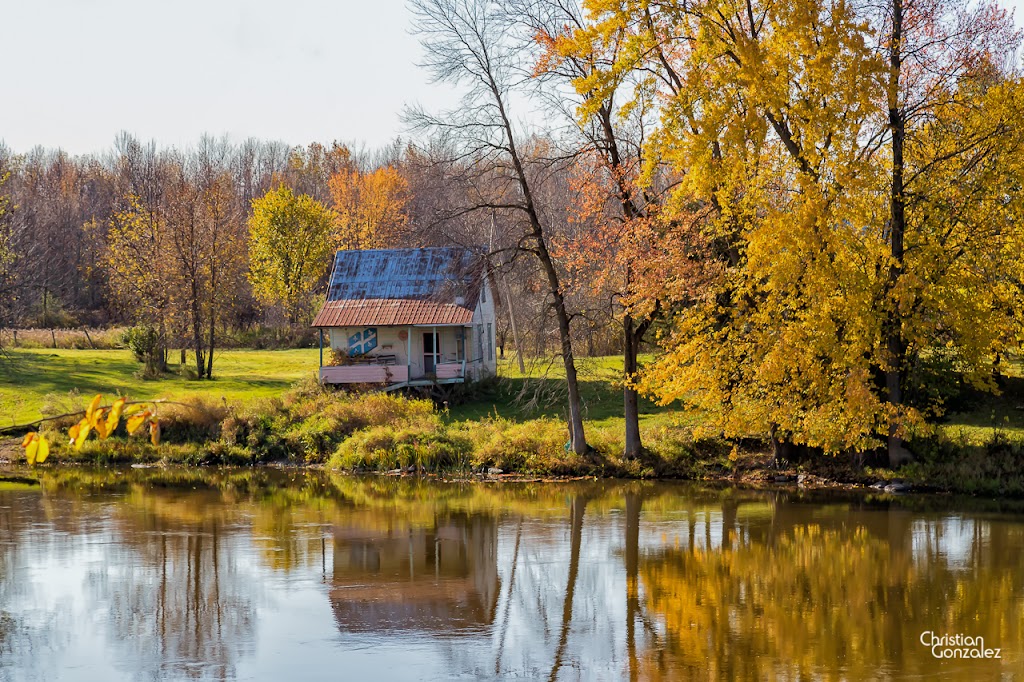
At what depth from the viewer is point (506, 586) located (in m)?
18.0

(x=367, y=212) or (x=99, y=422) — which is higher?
(x=367, y=212)

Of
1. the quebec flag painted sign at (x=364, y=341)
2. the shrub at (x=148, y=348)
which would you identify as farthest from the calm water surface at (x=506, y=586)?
the shrub at (x=148, y=348)

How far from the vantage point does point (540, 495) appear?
89.0 ft

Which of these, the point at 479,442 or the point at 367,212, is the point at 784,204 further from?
the point at 367,212

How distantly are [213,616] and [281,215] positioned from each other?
55.0 m

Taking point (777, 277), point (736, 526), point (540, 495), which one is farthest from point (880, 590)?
point (540, 495)

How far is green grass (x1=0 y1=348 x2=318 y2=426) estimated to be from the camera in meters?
38.9

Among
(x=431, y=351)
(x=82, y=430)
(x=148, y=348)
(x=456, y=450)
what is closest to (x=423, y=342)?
(x=431, y=351)

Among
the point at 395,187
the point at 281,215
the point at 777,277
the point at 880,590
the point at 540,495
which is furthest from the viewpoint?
the point at 395,187

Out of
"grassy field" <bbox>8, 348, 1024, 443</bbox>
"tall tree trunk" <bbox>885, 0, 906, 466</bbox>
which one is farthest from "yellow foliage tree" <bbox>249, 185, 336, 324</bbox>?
"tall tree trunk" <bbox>885, 0, 906, 466</bbox>

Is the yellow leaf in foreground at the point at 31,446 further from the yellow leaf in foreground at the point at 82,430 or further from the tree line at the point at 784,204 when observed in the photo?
the tree line at the point at 784,204

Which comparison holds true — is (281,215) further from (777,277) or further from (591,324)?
(777,277)
